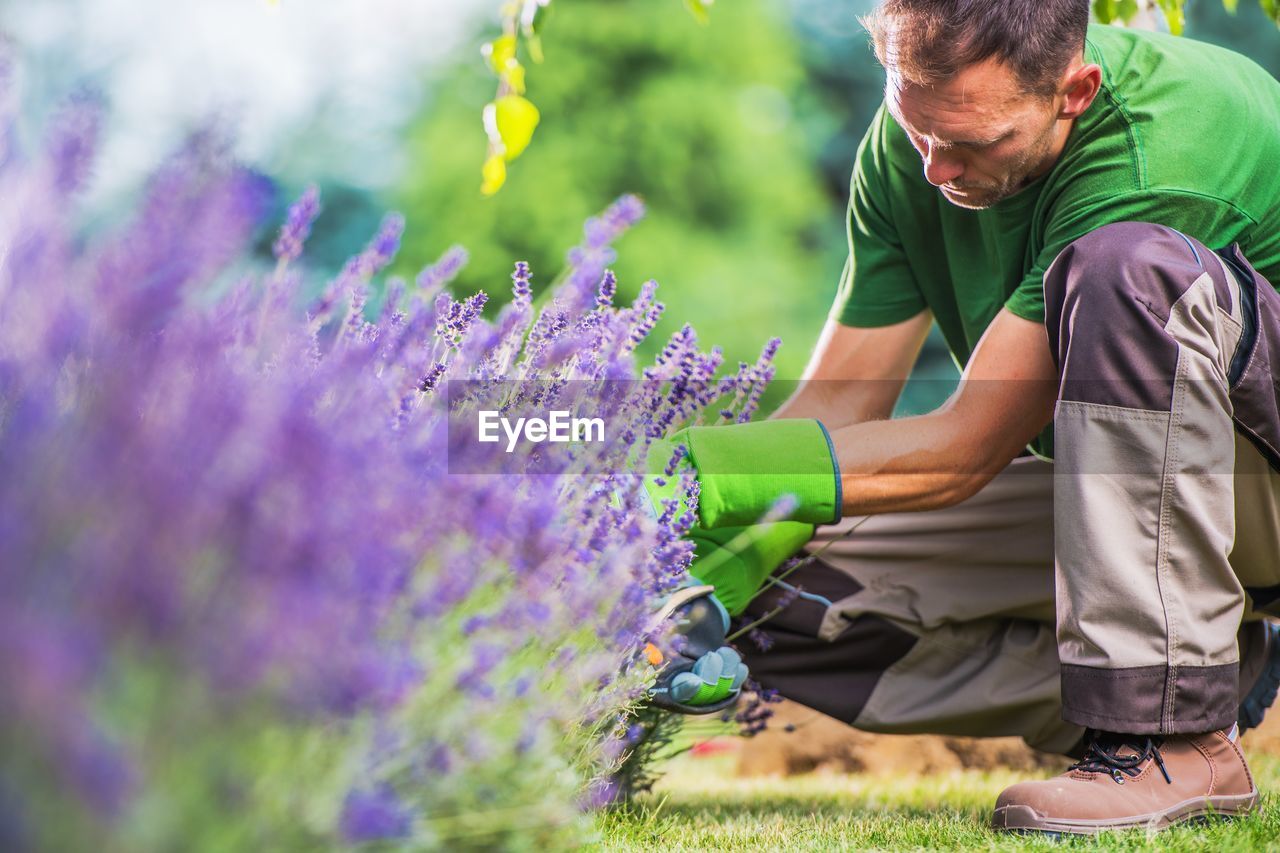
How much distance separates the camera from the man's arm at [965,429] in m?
1.85

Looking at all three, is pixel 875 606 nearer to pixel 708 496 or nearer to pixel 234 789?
pixel 708 496

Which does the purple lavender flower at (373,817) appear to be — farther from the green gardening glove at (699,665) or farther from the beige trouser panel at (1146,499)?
the beige trouser panel at (1146,499)

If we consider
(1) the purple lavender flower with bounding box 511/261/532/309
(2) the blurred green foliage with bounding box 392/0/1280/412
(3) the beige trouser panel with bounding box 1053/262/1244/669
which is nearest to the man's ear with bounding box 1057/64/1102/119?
(3) the beige trouser panel with bounding box 1053/262/1244/669

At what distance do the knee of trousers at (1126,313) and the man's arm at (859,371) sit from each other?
788mm

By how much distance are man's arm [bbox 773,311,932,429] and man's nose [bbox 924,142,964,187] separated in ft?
1.93

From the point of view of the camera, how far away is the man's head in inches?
73.5

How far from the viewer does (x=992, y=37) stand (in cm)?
186

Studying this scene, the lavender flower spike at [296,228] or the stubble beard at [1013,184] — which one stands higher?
the stubble beard at [1013,184]

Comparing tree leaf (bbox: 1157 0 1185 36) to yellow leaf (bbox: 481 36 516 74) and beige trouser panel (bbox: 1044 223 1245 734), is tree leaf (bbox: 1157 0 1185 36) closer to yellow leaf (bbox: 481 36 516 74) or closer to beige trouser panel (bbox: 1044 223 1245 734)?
beige trouser panel (bbox: 1044 223 1245 734)

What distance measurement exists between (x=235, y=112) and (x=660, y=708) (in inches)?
48.6

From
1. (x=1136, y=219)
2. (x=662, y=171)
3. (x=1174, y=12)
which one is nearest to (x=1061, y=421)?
(x=1136, y=219)

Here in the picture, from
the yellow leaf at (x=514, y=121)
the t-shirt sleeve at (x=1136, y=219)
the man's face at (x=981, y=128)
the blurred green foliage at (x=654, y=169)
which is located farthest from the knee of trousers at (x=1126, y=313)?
the blurred green foliage at (x=654, y=169)

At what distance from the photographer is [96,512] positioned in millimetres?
724

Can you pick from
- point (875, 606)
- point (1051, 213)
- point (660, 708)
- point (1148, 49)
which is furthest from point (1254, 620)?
point (660, 708)
